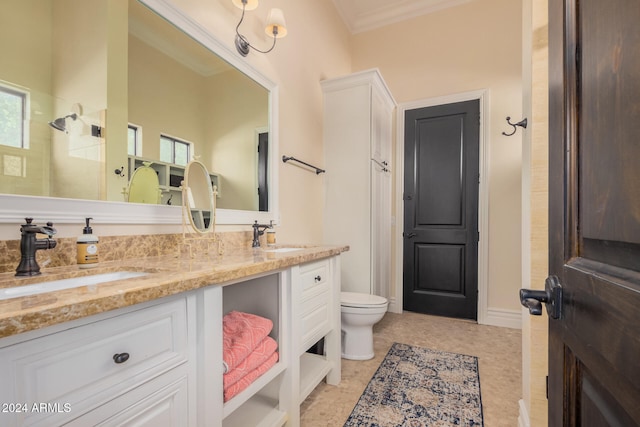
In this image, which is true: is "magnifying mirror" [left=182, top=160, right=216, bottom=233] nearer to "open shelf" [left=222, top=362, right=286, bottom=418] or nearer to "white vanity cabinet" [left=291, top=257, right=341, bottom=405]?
"white vanity cabinet" [left=291, top=257, right=341, bottom=405]

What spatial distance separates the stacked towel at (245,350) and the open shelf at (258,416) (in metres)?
0.23

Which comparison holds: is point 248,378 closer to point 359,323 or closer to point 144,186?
point 144,186

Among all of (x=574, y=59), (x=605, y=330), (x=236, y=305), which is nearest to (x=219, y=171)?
(x=236, y=305)

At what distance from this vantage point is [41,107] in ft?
3.16

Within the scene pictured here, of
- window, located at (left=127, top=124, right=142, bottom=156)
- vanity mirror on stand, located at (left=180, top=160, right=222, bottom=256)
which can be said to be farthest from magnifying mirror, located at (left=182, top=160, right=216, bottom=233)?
window, located at (left=127, top=124, right=142, bottom=156)

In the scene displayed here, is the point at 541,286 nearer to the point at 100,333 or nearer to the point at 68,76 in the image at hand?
the point at 100,333

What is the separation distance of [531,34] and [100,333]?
1779 mm

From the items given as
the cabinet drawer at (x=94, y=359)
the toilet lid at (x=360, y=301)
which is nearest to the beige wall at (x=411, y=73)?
the toilet lid at (x=360, y=301)

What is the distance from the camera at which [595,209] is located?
19.0 inches

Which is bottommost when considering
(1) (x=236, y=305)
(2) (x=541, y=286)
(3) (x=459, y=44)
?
(1) (x=236, y=305)

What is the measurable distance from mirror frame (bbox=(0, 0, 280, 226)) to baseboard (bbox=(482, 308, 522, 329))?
89.1 inches

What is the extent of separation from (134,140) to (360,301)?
1715 millimetres

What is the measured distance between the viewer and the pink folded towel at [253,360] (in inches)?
41.5

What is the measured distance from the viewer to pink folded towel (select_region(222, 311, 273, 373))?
1100 mm
